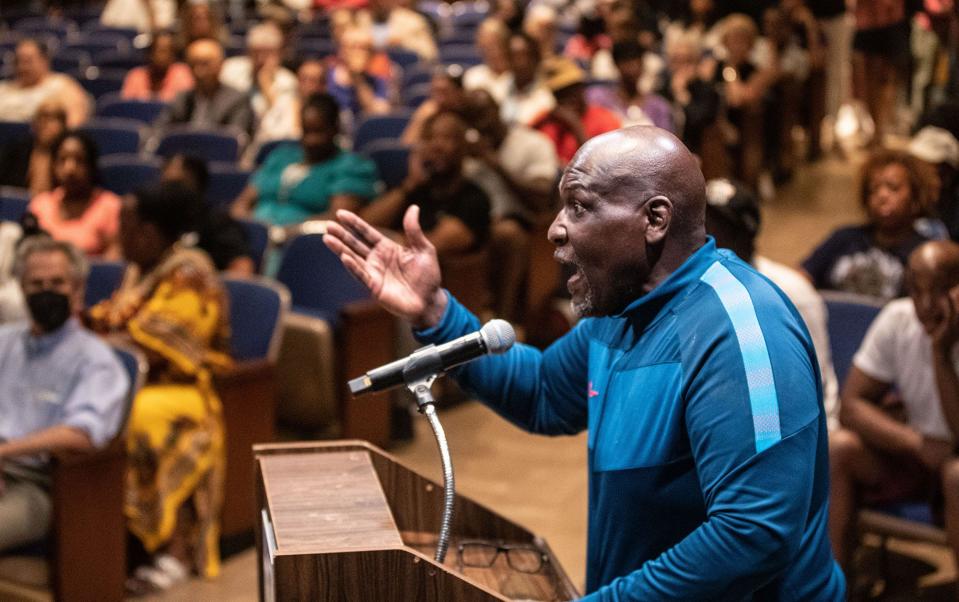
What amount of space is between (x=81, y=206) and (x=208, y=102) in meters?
1.97

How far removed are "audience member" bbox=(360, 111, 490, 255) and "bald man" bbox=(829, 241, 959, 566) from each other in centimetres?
200

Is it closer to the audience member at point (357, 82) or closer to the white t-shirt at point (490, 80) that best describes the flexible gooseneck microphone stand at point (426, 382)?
the white t-shirt at point (490, 80)

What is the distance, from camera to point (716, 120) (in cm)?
665

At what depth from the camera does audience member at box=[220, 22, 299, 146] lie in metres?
7.07

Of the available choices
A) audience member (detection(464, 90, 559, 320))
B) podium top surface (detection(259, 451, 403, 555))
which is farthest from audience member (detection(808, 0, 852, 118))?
podium top surface (detection(259, 451, 403, 555))

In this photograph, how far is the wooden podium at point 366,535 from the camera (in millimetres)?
1675

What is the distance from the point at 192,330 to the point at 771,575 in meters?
2.63

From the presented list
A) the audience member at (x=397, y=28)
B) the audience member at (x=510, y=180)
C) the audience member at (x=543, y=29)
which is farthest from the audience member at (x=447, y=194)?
the audience member at (x=397, y=28)

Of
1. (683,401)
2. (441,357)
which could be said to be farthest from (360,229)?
(683,401)

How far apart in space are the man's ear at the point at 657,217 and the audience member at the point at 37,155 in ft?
16.6

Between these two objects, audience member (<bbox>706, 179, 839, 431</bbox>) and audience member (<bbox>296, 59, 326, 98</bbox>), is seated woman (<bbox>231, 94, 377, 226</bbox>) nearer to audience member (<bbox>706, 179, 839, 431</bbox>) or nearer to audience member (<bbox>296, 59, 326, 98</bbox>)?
audience member (<bbox>296, 59, 326, 98</bbox>)

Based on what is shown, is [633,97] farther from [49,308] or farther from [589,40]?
[49,308]

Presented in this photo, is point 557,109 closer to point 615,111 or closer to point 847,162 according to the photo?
point 615,111

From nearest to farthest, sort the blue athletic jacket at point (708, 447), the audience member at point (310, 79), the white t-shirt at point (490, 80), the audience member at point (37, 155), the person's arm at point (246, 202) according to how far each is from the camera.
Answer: the blue athletic jacket at point (708, 447) → the person's arm at point (246, 202) → the audience member at point (37, 155) → the audience member at point (310, 79) → the white t-shirt at point (490, 80)
